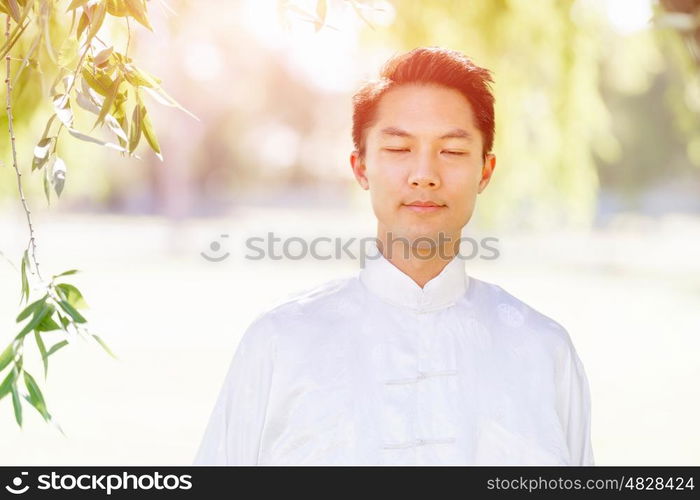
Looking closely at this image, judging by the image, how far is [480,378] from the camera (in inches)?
78.5

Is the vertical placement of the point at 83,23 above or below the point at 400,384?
above

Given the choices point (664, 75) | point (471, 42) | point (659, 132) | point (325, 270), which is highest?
point (664, 75)

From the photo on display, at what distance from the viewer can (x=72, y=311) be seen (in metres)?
1.70

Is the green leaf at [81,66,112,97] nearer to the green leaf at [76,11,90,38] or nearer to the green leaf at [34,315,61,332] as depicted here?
the green leaf at [76,11,90,38]

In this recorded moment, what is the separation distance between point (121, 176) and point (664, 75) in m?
21.0

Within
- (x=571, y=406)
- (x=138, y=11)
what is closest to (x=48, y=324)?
(x=138, y=11)

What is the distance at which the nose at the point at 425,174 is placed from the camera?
1979 mm

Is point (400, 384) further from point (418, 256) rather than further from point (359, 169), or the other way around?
point (359, 169)

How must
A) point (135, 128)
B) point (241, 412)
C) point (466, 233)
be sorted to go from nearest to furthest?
point (135, 128)
point (241, 412)
point (466, 233)

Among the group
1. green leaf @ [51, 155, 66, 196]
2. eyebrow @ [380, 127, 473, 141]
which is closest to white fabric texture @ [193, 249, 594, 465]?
eyebrow @ [380, 127, 473, 141]

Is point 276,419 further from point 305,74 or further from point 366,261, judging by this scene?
point 305,74

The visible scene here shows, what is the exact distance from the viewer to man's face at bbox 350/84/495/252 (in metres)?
1.99

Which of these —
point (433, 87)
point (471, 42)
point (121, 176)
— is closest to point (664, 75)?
point (121, 176)

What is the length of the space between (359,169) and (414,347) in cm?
45
